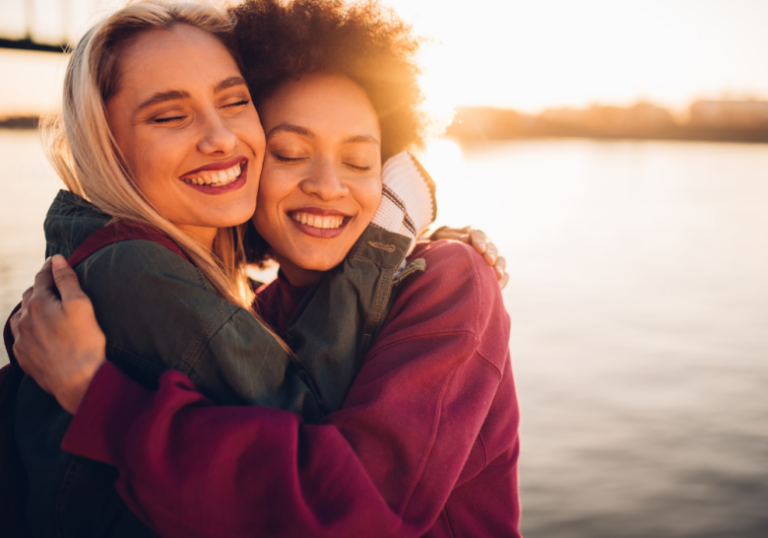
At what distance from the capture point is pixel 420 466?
1537 mm

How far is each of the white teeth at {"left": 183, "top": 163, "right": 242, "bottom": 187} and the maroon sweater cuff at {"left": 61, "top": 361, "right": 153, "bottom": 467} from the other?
29.7 inches

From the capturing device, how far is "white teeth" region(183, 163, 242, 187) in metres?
1.98

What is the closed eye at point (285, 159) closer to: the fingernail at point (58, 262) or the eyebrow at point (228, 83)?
the eyebrow at point (228, 83)

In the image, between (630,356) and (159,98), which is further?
(630,356)

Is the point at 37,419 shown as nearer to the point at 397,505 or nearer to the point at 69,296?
the point at 69,296

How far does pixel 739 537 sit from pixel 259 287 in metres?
3.81

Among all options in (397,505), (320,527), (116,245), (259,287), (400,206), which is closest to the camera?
(320,527)

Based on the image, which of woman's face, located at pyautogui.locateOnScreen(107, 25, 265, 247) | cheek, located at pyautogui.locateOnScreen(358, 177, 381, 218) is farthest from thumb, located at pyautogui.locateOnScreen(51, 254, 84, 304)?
cheek, located at pyautogui.locateOnScreen(358, 177, 381, 218)

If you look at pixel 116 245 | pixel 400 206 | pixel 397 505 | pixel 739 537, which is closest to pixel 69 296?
pixel 116 245

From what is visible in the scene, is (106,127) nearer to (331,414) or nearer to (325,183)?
(325,183)

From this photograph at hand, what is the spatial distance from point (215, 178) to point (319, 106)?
471mm

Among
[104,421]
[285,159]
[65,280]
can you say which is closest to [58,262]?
[65,280]

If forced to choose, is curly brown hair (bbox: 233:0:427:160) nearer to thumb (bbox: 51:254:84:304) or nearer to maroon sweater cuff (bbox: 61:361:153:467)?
thumb (bbox: 51:254:84:304)

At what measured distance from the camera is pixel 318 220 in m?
2.19
